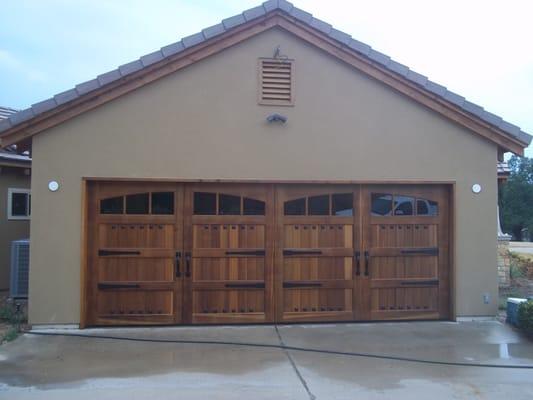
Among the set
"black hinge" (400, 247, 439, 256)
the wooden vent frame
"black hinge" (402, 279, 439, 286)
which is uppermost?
the wooden vent frame

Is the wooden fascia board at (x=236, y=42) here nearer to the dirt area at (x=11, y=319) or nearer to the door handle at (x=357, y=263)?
the door handle at (x=357, y=263)

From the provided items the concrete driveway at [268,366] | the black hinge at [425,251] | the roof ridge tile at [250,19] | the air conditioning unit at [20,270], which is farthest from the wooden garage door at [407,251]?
the air conditioning unit at [20,270]

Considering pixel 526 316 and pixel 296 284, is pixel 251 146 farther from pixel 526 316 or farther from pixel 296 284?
pixel 526 316

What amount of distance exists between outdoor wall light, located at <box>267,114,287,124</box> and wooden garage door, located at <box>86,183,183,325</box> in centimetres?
184

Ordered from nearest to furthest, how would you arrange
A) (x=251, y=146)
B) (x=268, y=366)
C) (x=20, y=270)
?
1. (x=268, y=366)
2. (x=251, y=146)
3. (x=20, y=270)

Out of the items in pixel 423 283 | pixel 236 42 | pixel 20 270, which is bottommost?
pixel 423 283

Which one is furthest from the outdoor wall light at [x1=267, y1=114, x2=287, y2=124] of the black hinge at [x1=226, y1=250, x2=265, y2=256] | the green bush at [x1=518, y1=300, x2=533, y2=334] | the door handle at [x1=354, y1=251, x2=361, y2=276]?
the green bush at [x1=518, y1=300, x2=533, y2=334]

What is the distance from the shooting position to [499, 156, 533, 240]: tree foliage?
5378 cm

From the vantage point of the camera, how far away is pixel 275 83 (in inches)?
345

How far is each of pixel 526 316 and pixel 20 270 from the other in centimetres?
846

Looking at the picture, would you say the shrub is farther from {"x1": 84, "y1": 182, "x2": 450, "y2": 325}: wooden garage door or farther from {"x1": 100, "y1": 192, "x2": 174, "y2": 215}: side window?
{"x1": 100, "y1": 192, "x2": 174, "y2": 215}: side window

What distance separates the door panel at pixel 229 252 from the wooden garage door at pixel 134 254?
260 millimetres

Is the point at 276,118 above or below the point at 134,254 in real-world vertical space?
above

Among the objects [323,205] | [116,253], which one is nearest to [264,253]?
[323,205]
